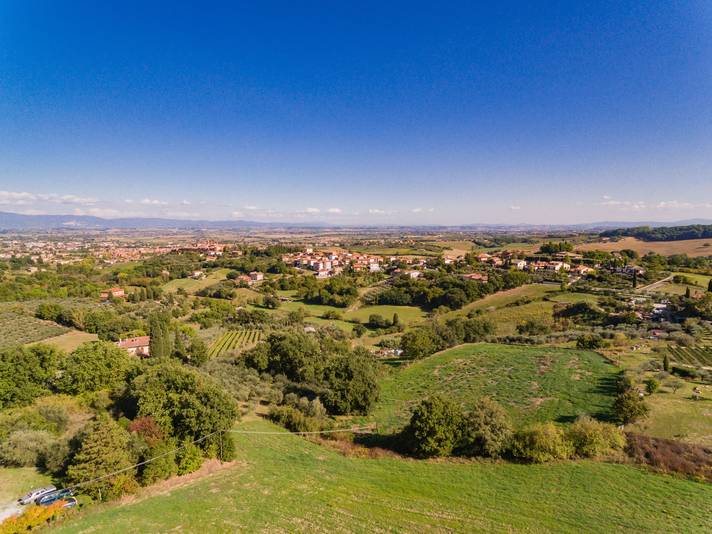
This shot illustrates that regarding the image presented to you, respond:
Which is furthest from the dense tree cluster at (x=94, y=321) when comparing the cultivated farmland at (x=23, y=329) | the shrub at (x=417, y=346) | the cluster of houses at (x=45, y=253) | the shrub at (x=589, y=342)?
the cluster of houses at (x=45, y=253)

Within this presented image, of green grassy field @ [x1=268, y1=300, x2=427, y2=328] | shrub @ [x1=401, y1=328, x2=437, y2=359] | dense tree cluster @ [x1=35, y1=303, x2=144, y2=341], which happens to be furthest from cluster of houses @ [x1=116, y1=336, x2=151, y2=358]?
shrub @ [x1=401, y1=328, x2=437, y2=359]

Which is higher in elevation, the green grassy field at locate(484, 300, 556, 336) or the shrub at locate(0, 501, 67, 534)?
the shrub at locate(0, 501, 67, 534)

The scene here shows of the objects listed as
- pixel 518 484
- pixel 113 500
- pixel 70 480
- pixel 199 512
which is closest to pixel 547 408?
pixel 518 484

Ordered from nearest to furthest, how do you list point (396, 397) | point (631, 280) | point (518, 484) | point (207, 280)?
point (518, 484)
point (396, 397)
point (631, 280)
point (207, 280)

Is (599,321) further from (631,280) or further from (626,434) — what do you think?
(626,434)

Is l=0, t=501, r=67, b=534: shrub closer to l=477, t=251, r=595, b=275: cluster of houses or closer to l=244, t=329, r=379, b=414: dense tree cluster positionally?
l=244, t=329, r=379, b=414: dense tree cluster

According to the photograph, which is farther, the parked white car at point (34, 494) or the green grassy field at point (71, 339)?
the green grassy field at point (71, 339)

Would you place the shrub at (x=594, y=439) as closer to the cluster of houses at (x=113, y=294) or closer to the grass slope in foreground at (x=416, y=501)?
the grass slope in foreground at (x=416, y=501)
